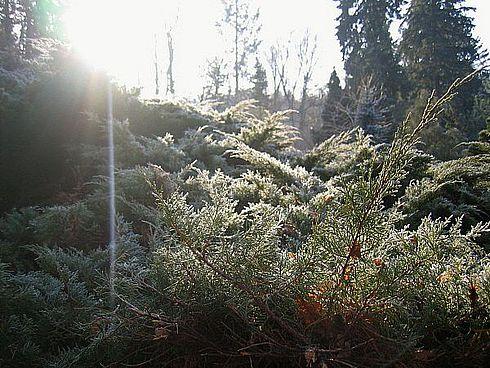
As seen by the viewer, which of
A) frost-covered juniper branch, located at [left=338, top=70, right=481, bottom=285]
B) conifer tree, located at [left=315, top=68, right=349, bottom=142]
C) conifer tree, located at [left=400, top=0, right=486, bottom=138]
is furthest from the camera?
conifer tree, located at [left=400, top=0, right=486, bottom=138]

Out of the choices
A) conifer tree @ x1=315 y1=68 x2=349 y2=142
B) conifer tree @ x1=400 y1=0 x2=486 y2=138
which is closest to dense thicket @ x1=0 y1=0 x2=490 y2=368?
conifer tree @ x1=315 y1=68 x2=349 y2=142

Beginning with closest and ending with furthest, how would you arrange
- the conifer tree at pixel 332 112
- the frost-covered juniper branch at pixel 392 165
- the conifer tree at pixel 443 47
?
the frost-covered juniper branch at pixel 392 165
the conifer tree at pixel 332 112
the conifer tree at pixel 443 47

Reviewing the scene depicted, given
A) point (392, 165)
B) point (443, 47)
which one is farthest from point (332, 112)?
point (392, 165)

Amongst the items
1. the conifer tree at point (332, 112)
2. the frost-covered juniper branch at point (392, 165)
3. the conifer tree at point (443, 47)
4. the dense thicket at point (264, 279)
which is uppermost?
the conifer tree at point (443, 47)

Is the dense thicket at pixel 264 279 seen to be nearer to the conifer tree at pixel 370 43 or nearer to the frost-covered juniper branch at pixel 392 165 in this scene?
the frost-covered juniper branch at pixel 392 165

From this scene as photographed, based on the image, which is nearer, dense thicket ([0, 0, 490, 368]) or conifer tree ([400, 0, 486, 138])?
dense thicket ([0, 0, 490, 368])

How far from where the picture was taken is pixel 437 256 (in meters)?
Result: 1.26

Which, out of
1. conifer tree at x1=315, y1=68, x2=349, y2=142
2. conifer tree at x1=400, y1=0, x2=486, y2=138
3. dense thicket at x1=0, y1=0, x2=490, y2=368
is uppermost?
conifer tree at x1=400, y1=0, x2=486, y2=138

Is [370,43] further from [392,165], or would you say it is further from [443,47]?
[392,165]

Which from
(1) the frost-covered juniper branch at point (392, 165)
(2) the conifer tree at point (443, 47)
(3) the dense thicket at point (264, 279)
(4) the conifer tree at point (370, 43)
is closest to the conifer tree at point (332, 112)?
(4) the conifer tree at point (370, 43)

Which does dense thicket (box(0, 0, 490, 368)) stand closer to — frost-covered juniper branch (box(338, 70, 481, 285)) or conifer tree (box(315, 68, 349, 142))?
frost-covered juniper branch (box(338, 70, 481, 285))

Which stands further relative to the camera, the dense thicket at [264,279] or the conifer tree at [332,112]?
the conifer tree at [332,112]

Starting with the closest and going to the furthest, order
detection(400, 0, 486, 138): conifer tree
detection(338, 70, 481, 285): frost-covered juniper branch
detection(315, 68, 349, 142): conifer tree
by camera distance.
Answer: detection(338, 70, 481, 285): frost-covered juniper branch → detection(315, 68, 349, 142): conifer tree → detection(400, 0, 486, 138): conifer tree

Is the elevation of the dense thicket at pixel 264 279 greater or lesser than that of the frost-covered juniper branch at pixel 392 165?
lesser
